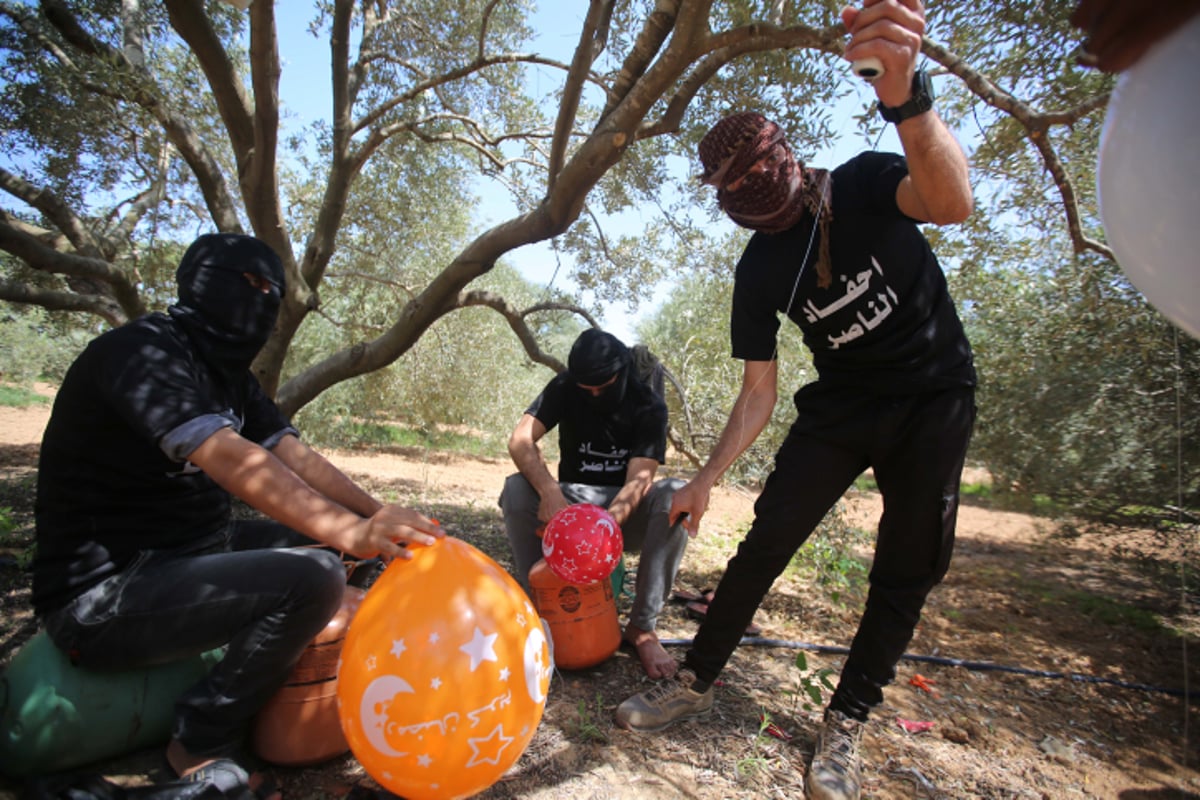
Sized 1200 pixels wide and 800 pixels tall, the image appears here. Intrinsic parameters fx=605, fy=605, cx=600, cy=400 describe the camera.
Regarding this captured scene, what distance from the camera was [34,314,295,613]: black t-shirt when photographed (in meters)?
1.71

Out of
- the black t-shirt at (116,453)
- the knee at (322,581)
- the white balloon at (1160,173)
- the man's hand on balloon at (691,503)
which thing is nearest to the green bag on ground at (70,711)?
the black t-shirt at (116,453)

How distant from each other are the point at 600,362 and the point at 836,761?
192 centimetres

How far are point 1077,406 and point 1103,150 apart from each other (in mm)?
4288

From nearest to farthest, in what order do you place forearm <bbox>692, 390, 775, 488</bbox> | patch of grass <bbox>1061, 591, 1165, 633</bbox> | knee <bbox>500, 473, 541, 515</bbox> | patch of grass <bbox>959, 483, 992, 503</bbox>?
1. forearm <bbox>692, 390, 775, 488</bbox>
2. knee <bbox>500, 473, 541, 515</bbox>
3. patch of grass <bbox>1061, 591, 1165, 633</bbox>
4. patch of grass <bbox>959, 483, 992, 503</bbox>

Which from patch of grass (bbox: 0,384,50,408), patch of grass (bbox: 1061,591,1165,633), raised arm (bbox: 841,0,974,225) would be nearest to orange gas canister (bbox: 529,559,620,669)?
raised arm (bbox: 841,0,974,225)

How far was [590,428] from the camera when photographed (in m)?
3.39

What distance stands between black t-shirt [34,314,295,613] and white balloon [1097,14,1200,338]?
6.84 ft

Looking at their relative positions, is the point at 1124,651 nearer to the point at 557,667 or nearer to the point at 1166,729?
the point at 1166,729

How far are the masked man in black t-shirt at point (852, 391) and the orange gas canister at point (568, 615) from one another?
1.23ft

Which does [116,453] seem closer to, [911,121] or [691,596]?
[911,121]

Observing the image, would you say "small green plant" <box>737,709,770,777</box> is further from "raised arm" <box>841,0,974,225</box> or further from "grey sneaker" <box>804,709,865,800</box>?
"raised arm" <box>841,0,974,225</box>

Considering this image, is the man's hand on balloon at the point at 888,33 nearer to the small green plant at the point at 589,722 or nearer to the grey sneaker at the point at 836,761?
the grey sneaker at the point at 836,761

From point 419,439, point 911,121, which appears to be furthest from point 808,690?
point 419,439

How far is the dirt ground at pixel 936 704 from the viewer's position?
2025 mm
